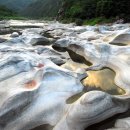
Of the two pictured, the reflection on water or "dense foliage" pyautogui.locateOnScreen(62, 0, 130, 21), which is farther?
"dense foliage" pyautogui.locateOnScreen(62, 0, 130, 21)

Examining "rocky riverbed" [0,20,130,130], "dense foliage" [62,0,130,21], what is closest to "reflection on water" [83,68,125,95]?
"rocky riverbed" [0,20,130,130]

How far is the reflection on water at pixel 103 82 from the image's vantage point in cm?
837

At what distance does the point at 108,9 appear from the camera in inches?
1869

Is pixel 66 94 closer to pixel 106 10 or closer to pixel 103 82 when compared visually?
pixel 103 82

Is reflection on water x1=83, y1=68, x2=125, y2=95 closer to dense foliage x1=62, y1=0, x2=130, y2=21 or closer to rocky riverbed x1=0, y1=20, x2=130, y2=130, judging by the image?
rocky riverbed x1=0, y1=20, x2=130, y2=130

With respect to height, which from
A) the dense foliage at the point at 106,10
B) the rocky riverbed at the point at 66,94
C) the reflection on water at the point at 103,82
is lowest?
the dense foliage at the point at 106,10

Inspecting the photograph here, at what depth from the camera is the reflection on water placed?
8.37 metres

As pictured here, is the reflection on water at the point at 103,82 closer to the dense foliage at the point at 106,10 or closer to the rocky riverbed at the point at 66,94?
the rocky riverbed at the point at 66,94

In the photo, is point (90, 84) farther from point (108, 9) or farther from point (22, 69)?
point (108, 9)

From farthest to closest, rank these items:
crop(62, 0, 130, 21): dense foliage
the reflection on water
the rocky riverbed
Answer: crop(62, 0, 130, 21): dense foliage, the reflection on water, the rocky riverbed

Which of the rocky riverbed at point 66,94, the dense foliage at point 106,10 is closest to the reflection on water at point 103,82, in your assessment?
the rocky riverbed at point 66,94

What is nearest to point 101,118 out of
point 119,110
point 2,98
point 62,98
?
point 119,110

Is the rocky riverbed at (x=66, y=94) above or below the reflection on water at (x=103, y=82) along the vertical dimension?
above

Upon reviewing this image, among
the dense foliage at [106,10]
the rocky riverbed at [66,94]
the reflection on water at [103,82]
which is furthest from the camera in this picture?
→ the dense foliage at [106,10]
